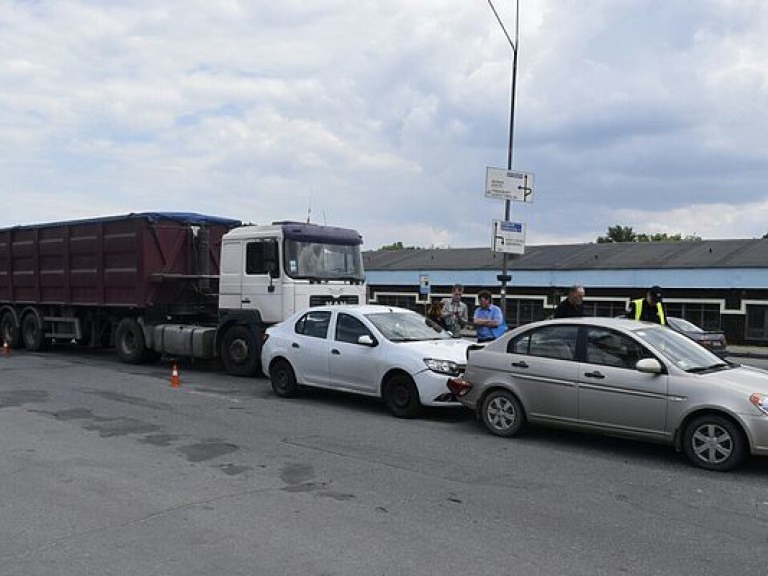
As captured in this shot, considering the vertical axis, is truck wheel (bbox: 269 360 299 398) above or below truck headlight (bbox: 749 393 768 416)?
below

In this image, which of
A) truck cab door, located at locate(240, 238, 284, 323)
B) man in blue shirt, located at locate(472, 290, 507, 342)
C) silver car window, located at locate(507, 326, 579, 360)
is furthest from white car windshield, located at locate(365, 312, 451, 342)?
truck cab door, located at locate(240, 238, 284, 323)

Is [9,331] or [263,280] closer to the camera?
[263,280]

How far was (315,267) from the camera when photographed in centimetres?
1384

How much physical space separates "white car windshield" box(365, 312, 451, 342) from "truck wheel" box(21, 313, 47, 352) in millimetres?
12104

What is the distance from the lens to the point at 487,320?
455 inches

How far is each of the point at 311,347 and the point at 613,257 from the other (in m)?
30.7

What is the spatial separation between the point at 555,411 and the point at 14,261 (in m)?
16.3

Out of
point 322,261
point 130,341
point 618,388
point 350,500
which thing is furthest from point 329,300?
point 350,500

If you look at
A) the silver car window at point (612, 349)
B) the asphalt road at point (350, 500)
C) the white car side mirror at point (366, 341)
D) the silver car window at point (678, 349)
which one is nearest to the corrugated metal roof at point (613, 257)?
the white car side mirror at point (366, 341)

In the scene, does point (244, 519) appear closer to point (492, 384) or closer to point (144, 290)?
point (492, 384)

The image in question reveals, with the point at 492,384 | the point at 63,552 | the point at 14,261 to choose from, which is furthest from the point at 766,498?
the point at 14,261

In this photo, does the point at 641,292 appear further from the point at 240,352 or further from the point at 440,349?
the point at 440,349

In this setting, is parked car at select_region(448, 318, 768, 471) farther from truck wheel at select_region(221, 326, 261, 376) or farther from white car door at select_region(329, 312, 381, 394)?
truck wheel at select_region(221, 326, 261, 376)

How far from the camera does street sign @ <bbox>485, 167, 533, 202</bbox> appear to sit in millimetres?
13500
